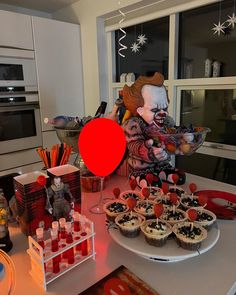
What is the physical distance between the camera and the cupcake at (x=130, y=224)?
2.06ft

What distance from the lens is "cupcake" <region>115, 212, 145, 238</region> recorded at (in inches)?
24.8

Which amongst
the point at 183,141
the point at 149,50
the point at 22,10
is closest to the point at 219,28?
the point at 149,50

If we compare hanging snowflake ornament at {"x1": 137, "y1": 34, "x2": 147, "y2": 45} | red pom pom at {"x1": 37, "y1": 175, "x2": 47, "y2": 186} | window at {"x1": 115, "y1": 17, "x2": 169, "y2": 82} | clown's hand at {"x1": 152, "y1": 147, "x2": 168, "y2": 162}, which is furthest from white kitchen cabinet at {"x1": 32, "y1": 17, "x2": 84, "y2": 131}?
red pom pom at {"x1": 37, "y1": 175, "x2": 47, "y2": 186}

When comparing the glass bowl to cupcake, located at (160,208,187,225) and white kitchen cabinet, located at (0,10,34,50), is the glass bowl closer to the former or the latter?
cupcake, located at (160,208,187,225)

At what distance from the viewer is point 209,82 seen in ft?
5.54

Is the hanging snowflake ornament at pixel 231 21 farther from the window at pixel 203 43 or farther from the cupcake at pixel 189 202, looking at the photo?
the cupcake at pixel 189 202

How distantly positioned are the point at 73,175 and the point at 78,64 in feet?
6.06

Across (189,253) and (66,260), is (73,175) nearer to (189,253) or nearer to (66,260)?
(66,260)

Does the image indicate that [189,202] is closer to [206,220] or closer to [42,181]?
[206,220]

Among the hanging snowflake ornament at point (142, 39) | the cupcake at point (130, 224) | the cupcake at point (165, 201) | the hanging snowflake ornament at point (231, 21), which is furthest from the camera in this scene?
the hanging snowflake ornament at point (142, 39)

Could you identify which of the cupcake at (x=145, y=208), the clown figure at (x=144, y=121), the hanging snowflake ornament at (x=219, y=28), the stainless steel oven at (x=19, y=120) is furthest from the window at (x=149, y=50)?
the cupcake at (x=145, y=208)

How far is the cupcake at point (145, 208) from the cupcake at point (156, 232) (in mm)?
48

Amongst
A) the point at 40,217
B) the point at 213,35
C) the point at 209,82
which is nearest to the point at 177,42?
the point at 213,35

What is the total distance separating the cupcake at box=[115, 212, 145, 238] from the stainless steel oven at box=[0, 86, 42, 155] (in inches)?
62.5
